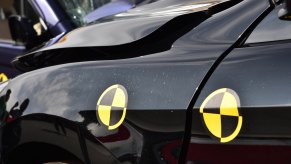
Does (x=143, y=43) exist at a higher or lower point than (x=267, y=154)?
higher

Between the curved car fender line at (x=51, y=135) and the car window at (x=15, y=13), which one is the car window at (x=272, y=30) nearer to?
the curved car fender line at (x=51, y=135)

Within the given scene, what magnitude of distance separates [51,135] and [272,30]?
96cm

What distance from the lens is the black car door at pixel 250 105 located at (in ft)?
4.92

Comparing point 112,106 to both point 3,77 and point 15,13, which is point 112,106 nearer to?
point 3,77

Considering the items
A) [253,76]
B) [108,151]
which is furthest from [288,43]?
[108,151]

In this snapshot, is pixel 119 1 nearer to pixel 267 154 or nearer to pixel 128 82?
pixel 128 82

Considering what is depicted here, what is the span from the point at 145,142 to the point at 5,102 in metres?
0.96

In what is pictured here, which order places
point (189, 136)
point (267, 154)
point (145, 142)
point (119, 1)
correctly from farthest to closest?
1. point (119, 1)
2. point (145, 142)
3. point (189, 136)
4. point (267, 154)

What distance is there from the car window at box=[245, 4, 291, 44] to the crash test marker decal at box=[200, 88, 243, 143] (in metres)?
0.19

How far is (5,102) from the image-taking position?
8.36ft

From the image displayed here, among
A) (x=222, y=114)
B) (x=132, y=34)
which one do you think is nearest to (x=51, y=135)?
(x=132, y=34)

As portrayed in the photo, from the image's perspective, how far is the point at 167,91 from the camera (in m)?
1.77

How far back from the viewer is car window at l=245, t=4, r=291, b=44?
1.64 m

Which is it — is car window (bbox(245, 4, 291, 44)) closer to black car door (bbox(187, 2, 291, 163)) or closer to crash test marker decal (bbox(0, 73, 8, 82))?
black car door (bbox(187, 2, 291, 163))
